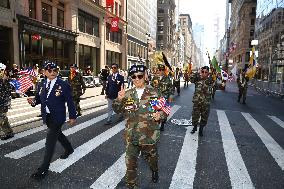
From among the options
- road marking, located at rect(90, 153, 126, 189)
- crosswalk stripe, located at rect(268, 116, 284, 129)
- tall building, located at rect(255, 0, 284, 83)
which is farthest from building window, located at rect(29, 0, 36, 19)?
tall building, located at rect(255, 0, 284, 83)

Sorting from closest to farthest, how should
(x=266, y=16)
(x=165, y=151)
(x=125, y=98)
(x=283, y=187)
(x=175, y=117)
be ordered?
(x=125, y=98), (x=283, y=187), (x=165, y=151), (x=175, y=117), (x=266, y=16)

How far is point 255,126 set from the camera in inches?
392

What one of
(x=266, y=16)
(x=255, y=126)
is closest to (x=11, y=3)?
(x=255, y=126)

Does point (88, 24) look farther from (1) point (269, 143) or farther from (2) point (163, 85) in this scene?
(1) point (269, 143)

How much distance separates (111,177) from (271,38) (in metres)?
48.0

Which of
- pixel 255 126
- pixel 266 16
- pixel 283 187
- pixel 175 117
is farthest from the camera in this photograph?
pixel 266 16

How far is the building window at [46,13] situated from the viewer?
25.3 meters

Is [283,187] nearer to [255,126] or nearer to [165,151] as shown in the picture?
[165,151]

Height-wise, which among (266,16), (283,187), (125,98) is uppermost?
(266,16)

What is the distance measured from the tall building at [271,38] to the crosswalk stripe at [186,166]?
29502 millimetres

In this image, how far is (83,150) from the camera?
6395 millimetres

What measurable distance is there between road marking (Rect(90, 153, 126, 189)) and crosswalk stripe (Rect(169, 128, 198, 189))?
0.98 metres

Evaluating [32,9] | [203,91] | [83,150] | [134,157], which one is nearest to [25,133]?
[83,150]

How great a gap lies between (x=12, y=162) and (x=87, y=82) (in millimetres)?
19725
